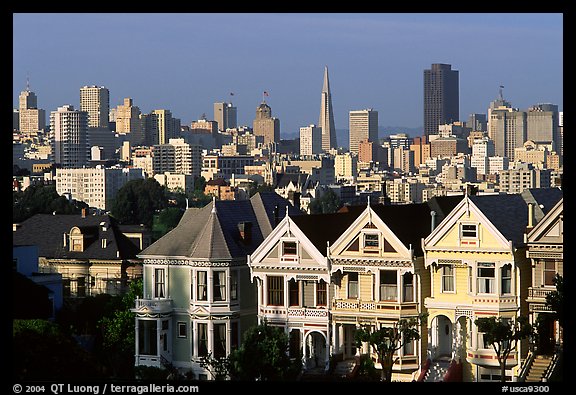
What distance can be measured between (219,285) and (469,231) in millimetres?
3506

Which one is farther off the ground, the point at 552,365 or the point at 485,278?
the point at 485,278

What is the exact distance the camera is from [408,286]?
17.3 m

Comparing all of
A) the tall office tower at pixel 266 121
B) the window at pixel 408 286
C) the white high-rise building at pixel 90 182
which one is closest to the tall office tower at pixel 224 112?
the tall office tower at pixel 266 121

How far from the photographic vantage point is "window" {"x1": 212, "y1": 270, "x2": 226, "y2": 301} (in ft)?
60.1

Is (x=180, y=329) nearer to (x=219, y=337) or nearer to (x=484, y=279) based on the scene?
(x=219, y=337)

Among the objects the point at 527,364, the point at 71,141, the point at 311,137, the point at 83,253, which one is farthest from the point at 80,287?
the point at 71,141

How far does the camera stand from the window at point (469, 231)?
16797mm

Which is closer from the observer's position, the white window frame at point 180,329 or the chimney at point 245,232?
the white window frame at point 180,329

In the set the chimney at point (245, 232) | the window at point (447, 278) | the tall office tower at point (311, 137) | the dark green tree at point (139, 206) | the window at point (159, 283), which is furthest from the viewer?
the dark green tree at point (139, 206)

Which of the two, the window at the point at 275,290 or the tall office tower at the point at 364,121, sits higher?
the tall office tower at the point at 364,121

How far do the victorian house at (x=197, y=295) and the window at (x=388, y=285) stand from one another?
1977mm

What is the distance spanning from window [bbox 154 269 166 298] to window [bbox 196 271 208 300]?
2.08 ft

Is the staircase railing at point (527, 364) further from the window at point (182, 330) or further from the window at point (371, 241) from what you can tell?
the window at point (182, 330)
